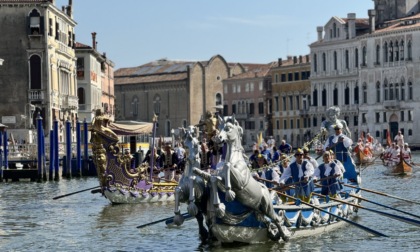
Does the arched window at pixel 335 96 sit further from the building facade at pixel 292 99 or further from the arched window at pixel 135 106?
the arched window at pixel 135 106

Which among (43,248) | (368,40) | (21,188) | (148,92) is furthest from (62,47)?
(148,92)

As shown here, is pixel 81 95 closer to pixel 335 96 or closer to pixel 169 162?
pixel 335 96

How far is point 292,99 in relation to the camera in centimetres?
9806

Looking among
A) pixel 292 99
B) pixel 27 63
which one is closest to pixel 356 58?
pixel 292 99

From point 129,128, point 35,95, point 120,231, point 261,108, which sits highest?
point 261,108

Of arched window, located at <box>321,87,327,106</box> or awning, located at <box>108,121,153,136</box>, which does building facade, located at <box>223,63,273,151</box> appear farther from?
awning, located at <box>108,121,153,136</box>

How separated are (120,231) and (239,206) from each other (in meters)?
4.70

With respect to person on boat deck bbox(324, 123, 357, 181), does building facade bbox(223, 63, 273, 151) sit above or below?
above

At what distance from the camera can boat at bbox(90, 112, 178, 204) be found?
27.0 m

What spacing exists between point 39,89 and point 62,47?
497 centimetres

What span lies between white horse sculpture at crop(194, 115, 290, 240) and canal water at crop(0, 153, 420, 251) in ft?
2.42

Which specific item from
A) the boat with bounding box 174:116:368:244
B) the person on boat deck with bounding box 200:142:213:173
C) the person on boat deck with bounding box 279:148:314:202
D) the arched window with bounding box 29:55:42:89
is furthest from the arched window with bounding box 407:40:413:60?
the boat with bounding box 174:116:368:244

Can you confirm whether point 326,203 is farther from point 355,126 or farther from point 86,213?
point 355,126

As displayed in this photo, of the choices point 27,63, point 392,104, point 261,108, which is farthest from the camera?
point 261,108
